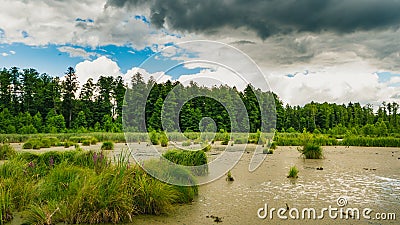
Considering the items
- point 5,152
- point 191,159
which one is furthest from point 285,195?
point 5,152

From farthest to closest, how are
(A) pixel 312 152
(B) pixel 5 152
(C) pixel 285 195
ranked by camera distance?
(A) pixel 312 152 → (B) pixel 5 152 → (C) pixel 285 195

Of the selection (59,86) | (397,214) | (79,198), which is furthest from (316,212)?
(59,86)

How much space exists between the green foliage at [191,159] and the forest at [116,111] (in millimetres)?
17097

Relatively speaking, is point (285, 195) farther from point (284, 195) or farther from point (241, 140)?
point (241, 140)

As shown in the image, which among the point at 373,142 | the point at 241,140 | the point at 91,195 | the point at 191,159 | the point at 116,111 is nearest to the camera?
the point at 91,195

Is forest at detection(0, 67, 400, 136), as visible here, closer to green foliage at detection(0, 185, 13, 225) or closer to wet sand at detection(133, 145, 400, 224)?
wet sand at detection(133, 145, 400, 224)

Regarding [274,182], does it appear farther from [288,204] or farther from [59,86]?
[59,86]

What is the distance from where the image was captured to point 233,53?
307 inches

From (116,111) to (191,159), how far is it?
1459 inches

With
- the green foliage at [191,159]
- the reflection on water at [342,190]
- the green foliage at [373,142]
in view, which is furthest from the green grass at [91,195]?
the green foliage at [373,142]

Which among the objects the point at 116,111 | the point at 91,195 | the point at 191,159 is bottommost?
the point at 91,195

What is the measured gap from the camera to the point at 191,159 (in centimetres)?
896

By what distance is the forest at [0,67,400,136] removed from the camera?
1190 inches

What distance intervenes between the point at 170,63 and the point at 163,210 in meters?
3.75
